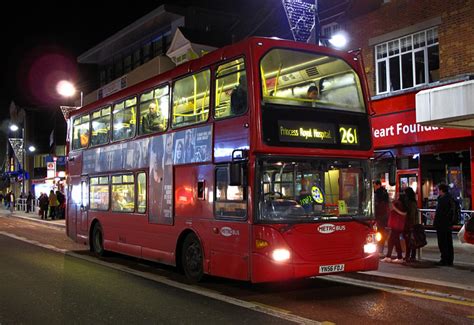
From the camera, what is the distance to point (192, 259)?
946 centimetres

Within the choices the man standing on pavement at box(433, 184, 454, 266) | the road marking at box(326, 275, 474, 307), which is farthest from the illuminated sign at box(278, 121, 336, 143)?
the man standing on pavement at box(433, 184, 454, 266)

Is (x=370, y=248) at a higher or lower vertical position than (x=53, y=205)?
lower

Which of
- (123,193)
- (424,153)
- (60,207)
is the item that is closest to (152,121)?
(123,193)

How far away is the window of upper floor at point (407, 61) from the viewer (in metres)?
16.7

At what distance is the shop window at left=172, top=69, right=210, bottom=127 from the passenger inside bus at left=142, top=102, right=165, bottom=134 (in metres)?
0.60

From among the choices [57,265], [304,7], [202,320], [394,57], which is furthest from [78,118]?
[394,57]

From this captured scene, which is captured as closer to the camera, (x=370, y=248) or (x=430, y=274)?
(x=370, y=248)

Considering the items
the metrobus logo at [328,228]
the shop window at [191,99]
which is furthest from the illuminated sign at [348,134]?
the shop window at [191,99]

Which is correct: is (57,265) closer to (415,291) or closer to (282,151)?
(282,151)

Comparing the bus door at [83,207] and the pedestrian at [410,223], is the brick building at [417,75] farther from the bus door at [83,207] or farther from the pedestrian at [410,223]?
the bus door at [83,207]

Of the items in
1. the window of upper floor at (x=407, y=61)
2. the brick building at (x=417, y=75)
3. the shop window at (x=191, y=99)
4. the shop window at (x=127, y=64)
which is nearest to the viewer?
the shop window at (x=191, y=99)

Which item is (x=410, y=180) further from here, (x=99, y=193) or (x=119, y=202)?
(x=99, y=193)

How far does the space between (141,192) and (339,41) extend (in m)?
9.28

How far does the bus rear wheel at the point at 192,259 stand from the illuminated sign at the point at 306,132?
273 cm
